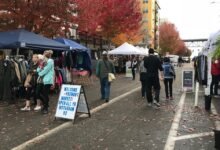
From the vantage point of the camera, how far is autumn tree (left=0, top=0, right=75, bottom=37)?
64.8 ft

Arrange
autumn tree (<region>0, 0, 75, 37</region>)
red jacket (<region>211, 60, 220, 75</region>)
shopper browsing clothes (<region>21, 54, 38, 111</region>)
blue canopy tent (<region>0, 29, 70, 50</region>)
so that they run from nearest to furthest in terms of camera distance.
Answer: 1. shopper browsing clothes (<region>21, 54, 38, 111</region>)
2. blue canopy tent (<region>0, 29, 70, 50</region>)
3. red jacket (<region>211, 60, 220, 75</region>)
4. autumn tree (<region>0, 0, 75, 37</region>)

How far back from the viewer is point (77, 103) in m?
11.1

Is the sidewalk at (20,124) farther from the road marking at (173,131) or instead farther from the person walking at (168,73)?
the person walking at (168,73)

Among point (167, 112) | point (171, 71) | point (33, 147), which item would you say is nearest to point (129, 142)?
point (33, 147)

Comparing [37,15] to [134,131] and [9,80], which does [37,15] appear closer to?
[9,80]

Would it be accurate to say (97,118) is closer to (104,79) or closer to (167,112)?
(167,112)

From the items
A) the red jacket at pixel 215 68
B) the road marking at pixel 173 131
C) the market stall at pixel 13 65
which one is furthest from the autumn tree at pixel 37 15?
the road marking at pixel 173 131

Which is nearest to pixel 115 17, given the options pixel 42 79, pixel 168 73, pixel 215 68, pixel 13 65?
pixel 215 68

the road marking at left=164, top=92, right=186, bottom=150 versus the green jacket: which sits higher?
the green jacket

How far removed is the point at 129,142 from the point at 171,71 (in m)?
8.57

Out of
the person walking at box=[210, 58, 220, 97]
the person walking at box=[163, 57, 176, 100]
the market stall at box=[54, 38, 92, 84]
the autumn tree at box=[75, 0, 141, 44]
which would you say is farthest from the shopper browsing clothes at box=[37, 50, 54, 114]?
the autumn tree at box=[75, 0, 141, 44]

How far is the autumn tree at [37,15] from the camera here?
1977 centimetres

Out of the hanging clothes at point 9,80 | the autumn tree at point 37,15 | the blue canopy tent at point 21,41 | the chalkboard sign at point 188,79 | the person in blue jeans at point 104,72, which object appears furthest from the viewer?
the chalkboard sign at point 188,79

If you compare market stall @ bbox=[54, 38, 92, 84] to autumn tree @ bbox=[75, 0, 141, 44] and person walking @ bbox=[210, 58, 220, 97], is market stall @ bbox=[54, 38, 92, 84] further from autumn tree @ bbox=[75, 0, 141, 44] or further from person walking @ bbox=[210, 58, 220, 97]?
autumn tree @ bbox=[75, 0, 141, 44]
